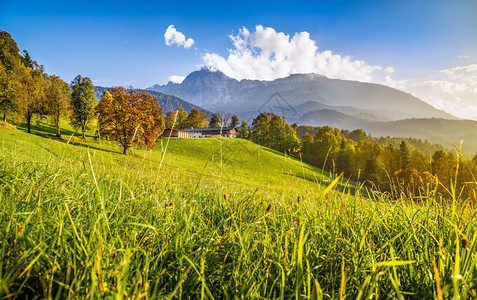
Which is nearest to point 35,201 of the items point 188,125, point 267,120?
point 267,120

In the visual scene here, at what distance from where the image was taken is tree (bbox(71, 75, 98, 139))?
137 ft

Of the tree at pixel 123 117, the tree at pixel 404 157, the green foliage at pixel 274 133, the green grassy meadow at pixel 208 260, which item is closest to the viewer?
the green grassy meadow at pixel 208 260

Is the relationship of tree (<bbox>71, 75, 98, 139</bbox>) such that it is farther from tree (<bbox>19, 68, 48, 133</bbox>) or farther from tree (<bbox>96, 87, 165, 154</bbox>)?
tree (<bbox>96, 87, 165, 154</bbox>)

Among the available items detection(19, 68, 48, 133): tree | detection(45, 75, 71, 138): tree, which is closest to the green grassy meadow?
detection(45, 75, 71, 138): tree

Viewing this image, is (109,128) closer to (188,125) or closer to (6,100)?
(6,100)

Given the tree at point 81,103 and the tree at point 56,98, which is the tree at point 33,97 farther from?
the tree at point 81,103

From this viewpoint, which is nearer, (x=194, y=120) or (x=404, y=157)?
(x=404, y=157)

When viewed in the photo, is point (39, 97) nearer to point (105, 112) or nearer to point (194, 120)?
point (105, 112)

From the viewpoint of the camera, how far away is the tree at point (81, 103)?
41750 millimetres

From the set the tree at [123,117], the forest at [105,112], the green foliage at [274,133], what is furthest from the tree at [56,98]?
the green foliage at [274,133]

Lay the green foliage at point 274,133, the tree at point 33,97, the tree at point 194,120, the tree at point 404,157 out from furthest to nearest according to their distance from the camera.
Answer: the tree at point 194,120 → the green foliage at point 274,133 → the tree at point 404,157 → the tree at point 33,97

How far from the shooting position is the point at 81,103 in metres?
41.8

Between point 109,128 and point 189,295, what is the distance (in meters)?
37.1

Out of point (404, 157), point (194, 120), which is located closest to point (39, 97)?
point (194, 120)
